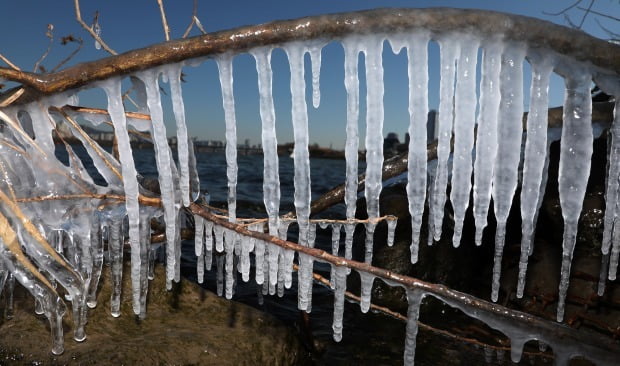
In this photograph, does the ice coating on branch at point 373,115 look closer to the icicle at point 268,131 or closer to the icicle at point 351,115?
the icicle at point 351,115

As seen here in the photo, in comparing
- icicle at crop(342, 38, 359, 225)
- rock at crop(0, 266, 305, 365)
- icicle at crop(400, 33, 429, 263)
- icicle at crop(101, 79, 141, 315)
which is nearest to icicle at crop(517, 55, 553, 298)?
icicle at crop(400, 33, 429, 263)

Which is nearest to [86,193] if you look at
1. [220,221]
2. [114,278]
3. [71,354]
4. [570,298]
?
[114,278]

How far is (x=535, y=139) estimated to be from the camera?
1938 millimetres

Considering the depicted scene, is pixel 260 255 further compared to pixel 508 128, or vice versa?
pixel 260 255

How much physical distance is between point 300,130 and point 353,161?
33 cm

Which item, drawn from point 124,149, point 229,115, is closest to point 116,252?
→ point 124,149

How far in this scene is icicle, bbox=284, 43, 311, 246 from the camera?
1826 mm

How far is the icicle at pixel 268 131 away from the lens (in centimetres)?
183

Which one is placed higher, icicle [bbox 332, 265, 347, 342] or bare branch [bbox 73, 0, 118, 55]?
bare branch [bbox 73, 0, 118, 55]

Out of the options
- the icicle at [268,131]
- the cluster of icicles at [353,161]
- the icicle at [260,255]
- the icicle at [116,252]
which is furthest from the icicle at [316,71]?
the icicle at [116,252]

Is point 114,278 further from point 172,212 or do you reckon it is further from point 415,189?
point 415,189

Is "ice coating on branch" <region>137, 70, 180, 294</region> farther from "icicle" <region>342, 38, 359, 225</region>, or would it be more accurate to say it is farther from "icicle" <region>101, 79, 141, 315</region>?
"icicle" <region>342, 38, 359, 225</region>

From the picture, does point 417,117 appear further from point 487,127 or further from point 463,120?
point 487,127

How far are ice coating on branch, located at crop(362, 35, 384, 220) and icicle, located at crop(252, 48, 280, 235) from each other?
0.46 m
